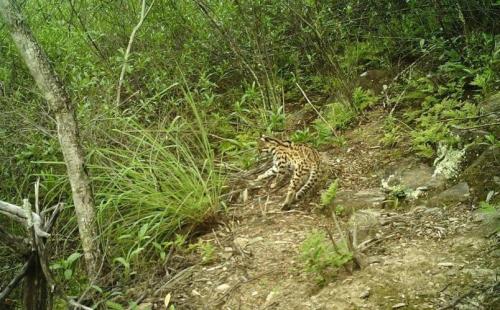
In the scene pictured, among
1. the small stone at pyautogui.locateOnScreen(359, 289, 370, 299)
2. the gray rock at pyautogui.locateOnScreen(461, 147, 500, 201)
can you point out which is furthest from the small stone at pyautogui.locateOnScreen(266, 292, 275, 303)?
the gray rock at pyautogui.locateOnScreen(461, 147, 500, 201)

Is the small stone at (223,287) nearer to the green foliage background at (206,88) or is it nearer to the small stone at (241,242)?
the small stone at (241,242)

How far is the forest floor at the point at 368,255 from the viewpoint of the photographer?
3.30 metres

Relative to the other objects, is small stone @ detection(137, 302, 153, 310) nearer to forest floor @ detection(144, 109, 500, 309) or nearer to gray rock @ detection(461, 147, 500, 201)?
forest floor @ detection(144, 109, 500, 309)

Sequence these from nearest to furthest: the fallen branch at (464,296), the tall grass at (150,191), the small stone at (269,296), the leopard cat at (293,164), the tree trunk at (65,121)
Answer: the fallen branch at (464,296) < the small stone at (269,296) < the tree trunk at (65,121) < the tall grass at (150,191) < the leopard cat at (293,164)

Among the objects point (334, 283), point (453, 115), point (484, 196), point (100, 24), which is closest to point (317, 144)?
point (453, 115)

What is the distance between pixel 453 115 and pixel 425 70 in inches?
65.3

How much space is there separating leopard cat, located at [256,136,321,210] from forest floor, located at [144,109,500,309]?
5.6 inches

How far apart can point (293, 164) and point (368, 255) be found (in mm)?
1730

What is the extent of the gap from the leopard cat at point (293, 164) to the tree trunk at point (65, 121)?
1773 millimetres

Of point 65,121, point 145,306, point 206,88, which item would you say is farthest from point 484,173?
point 206,88

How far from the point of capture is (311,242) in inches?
148

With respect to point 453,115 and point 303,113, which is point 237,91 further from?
point 453,115

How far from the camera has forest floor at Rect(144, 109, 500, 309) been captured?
10.8ft

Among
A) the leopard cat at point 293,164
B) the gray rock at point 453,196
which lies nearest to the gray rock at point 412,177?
the gray rock at point 453,196
